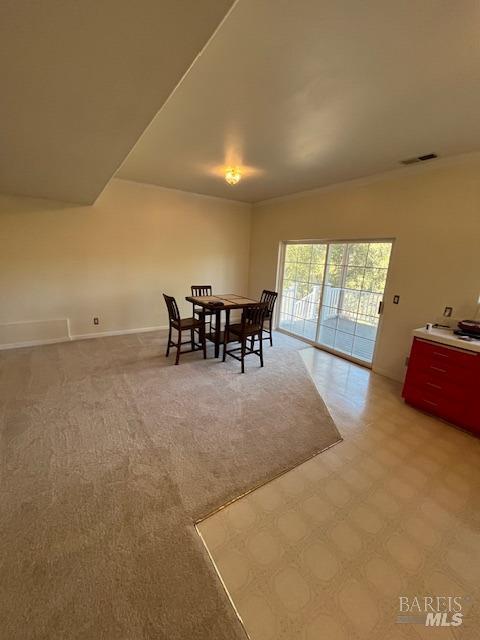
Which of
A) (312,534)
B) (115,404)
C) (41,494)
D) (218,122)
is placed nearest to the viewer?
(312,534)

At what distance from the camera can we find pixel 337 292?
432 cm

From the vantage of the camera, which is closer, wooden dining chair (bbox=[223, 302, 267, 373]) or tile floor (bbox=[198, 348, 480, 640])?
tile floor (bbox=[198, 348, 480, 640])

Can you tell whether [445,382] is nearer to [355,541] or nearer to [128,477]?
[355,541]

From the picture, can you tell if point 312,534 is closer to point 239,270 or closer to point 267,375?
point 267,375

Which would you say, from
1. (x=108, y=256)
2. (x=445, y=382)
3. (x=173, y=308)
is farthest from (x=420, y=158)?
(x=108, y=256)

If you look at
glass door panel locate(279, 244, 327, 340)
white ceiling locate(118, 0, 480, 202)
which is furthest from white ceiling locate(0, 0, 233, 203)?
glass door panel locate(279, 244, 327, 340)

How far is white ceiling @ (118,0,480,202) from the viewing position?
1.25 meters

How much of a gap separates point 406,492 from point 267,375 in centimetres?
189

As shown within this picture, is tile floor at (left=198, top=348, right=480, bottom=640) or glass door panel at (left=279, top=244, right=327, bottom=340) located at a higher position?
glass door panel at (left=279, top=244, right=327, bottom=340)

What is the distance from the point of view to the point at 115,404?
264 cm

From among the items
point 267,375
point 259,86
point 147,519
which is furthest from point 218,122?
point 147,519

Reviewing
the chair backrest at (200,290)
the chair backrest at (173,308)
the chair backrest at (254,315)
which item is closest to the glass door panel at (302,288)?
the chair backrest at (254,315)

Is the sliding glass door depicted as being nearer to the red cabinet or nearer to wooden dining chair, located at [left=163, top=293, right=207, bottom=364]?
the red cabinet

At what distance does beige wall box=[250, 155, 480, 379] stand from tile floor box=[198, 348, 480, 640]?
58.9 inches
